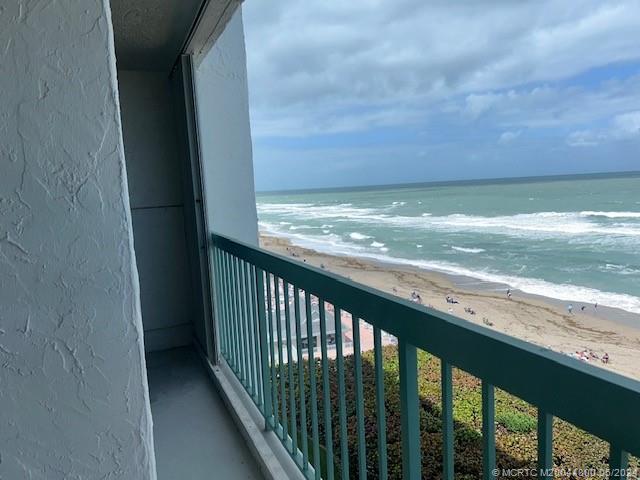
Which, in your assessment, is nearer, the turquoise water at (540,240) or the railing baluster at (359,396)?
the railing baluster at (359,396)

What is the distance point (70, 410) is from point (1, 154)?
64cm

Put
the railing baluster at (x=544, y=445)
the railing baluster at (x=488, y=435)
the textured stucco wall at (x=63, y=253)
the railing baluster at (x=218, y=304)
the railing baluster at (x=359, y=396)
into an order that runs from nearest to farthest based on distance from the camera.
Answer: the railing baluster at (x=544, y=445)
the railing baluster at (x=488, y=435)
the textured stucco wall at (x=63, y=253)
the railing baluster at (x=359, y=396)
the railing baluster at (x=218, y=304)

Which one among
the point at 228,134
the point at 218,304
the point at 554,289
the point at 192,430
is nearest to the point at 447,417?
the point at 554,289

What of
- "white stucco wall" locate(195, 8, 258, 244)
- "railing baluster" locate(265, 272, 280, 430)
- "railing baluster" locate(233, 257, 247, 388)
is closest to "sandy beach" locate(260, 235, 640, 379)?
"railing baluster" locate(265, 272, 280, 430)

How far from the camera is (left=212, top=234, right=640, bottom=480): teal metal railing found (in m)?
0.55

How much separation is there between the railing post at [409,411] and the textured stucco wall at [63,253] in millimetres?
686

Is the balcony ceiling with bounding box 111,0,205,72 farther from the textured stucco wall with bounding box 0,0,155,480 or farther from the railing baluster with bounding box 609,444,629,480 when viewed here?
the railing baluster with bounding box 609,444,629,480

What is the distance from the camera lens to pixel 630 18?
1.03 metres

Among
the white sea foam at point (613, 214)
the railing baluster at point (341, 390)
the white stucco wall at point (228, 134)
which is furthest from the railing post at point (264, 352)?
the white sea foam at point (613, 214)

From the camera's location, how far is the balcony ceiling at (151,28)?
211cm

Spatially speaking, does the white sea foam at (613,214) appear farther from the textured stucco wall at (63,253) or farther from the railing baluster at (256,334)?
the textured stucco wall at (63,253)

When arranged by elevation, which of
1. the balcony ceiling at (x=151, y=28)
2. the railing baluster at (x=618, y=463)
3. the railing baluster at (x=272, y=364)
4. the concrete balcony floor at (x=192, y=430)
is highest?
the balcony ceiling at (x=151, y=28)

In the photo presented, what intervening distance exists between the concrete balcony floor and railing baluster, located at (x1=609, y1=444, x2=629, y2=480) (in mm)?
1710

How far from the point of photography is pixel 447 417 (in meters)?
0.85
